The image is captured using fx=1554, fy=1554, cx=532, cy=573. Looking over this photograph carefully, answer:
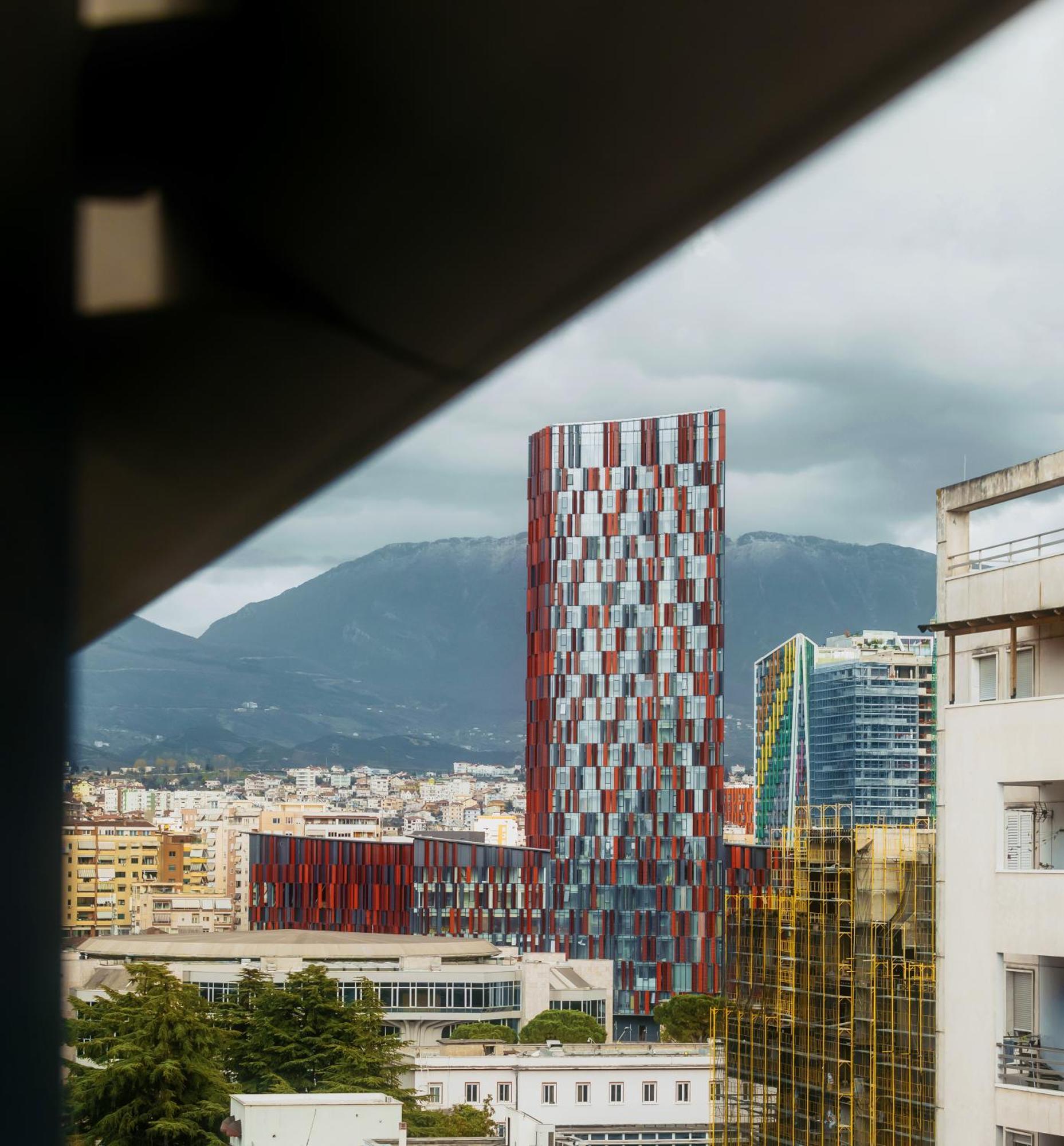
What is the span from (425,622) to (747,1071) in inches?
3767

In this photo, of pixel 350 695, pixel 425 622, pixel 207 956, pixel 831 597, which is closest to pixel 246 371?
pixel 207 956

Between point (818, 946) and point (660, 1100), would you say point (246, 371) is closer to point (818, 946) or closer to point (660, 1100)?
point (818, 946)

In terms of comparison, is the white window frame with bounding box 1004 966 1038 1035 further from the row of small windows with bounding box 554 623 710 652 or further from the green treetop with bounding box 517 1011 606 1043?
the row of small windows with bounding box 554 623 710 652

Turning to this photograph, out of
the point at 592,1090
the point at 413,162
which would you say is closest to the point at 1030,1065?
the point at 413,162

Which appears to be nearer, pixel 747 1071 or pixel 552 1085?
pixel 747 1071

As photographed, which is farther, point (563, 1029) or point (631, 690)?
point (631, 690)

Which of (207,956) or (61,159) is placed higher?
(61,159)

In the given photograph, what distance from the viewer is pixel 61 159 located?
3.23ft

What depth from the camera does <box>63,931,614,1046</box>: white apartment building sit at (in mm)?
22969

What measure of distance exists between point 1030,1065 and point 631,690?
24.1 metres

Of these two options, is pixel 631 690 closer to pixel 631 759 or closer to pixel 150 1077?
pixel 631 759

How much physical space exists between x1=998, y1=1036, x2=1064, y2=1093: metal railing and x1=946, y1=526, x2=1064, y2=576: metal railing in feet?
6.56

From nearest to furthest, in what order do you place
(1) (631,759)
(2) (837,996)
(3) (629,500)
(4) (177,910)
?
1. (2) (837,996)
2. (1) (631,759)
3. (3) (629,500)
4. (4) (177,910)

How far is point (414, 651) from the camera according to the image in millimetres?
104312
